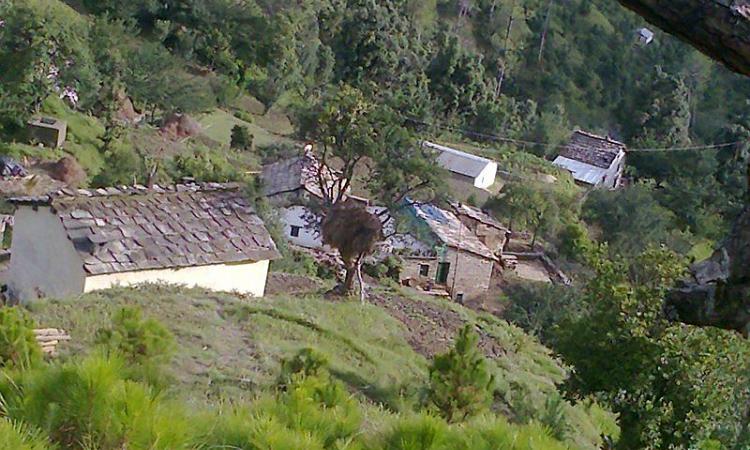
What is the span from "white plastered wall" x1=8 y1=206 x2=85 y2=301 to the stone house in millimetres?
11807

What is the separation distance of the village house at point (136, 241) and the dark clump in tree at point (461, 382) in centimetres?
382

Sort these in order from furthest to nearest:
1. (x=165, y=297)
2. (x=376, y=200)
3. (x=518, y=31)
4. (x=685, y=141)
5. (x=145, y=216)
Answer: (x=518, y=31) < (x=685, y=141) < (x=376, y=200) < (x=145, y=216) < (x=165, y=297)

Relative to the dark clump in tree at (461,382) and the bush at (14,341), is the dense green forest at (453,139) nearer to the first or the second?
the dark clump in tree at (461,382)

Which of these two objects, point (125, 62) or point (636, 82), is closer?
point (125, 62)

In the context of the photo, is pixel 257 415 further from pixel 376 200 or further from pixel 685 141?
pixel 685 141

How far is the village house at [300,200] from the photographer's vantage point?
59.7ft

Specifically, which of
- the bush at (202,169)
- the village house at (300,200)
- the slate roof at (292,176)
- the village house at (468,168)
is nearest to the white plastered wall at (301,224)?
the village house at (300,200)

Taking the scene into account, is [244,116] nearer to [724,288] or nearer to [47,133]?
[47,133]

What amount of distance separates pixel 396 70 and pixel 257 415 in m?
28.7

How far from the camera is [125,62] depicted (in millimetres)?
24828

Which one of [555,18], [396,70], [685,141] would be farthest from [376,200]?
[555,18]

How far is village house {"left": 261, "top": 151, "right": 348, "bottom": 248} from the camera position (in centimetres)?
1819

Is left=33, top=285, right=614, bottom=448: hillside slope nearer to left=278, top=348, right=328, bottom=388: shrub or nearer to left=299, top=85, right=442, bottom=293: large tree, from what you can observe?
left=278, top=348, right=328, bottom=388: shrub

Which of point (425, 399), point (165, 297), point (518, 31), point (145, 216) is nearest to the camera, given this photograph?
point (425, 399)
